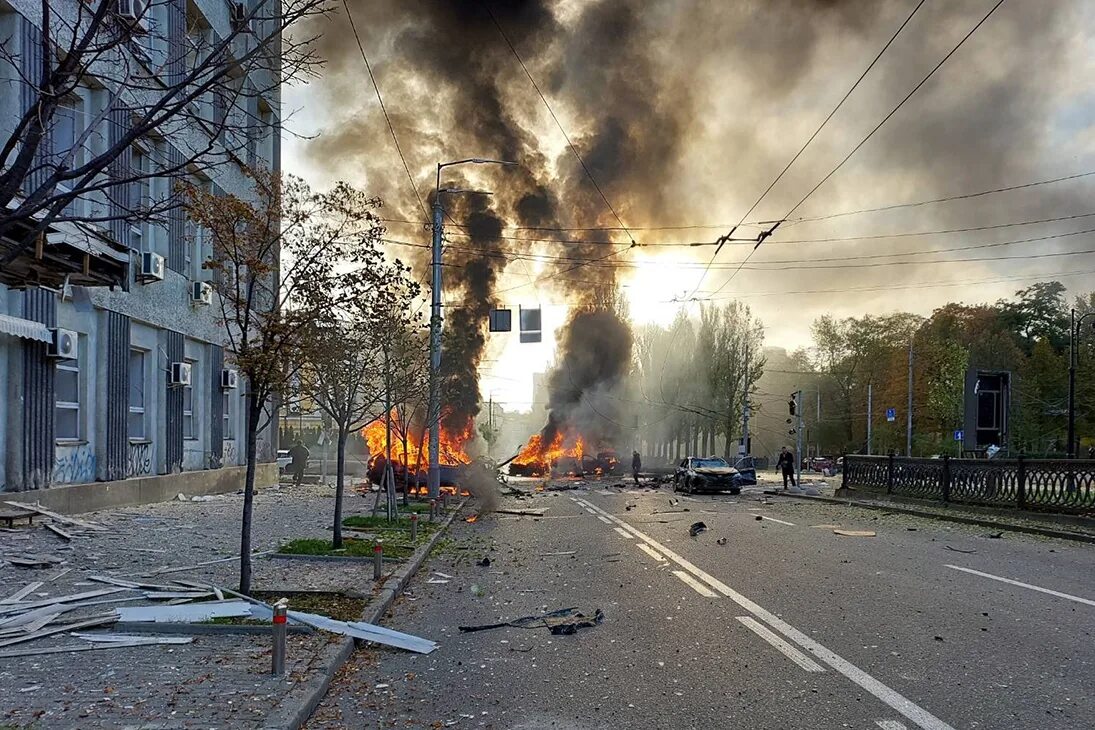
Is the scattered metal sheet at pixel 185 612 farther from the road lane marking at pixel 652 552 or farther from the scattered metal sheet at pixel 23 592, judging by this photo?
the road lane marking at pixel 652 552

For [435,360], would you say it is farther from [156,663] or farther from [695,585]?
[156,663]

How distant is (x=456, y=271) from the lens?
32281 mm

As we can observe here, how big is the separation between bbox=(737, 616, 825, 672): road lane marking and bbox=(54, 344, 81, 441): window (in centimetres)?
1358

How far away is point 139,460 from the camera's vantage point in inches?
→ 752

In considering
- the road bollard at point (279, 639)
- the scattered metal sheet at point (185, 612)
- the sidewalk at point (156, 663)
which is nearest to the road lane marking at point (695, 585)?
the sidewalk at point (156, 663)

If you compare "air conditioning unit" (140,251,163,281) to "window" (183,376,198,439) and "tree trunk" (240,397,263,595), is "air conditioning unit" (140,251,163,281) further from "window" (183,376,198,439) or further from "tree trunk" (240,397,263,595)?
"tree trunk" (240,397,263,595)

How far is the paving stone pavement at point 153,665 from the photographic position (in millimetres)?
4770

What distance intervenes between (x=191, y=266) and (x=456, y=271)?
11.7m

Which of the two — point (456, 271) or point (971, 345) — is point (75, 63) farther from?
point (971, 345)

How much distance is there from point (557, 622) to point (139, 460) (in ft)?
48.2

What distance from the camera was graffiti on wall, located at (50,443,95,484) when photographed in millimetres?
15430

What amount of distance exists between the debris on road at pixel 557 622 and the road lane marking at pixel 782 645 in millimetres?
1352

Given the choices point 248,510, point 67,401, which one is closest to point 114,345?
point 67,401

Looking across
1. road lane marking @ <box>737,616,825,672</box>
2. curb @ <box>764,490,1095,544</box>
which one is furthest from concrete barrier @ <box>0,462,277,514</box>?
curb @ <box>764,490,1095,544</box>
